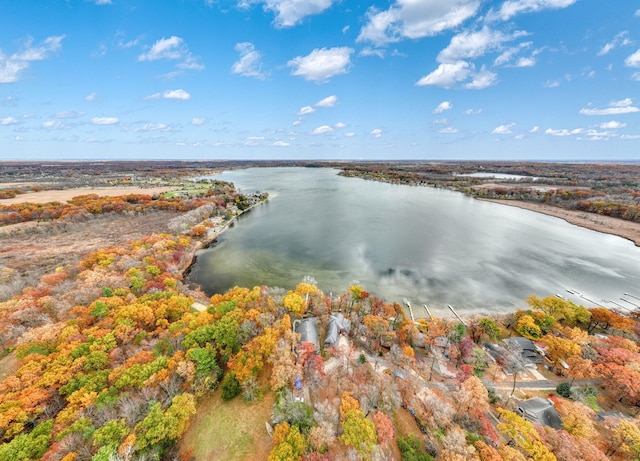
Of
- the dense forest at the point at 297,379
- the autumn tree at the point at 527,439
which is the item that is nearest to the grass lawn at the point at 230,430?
the dense forest at the point at 297,379

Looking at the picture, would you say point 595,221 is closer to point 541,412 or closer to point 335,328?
point 541,412

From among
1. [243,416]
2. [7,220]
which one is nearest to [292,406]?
[243,416]

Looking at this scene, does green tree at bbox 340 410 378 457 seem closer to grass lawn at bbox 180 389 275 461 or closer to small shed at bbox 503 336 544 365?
grass lawn at bbox 180 389 275 461

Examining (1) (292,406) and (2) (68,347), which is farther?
(2) (68,347)

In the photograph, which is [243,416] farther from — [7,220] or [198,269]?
[7,220]

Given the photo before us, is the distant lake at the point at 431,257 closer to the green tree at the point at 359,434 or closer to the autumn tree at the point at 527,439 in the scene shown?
the autumn tree at the point at 527,439

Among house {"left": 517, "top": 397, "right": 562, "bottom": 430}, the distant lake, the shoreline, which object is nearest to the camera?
house {"left": 517, "top": 397, "right": 562, "bottom": 430}

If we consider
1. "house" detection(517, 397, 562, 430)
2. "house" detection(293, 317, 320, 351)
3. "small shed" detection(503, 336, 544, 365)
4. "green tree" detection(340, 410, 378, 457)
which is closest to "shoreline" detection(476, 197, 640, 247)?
"small shed" detection(503, 336, 544, 365)
